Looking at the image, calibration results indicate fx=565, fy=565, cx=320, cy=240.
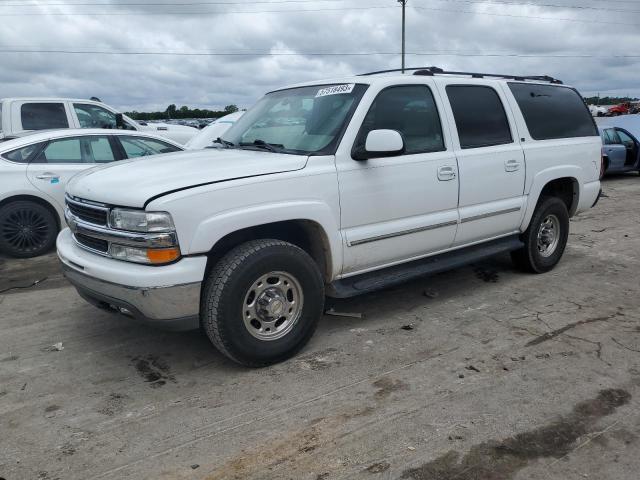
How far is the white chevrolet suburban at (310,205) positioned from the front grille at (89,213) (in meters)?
0.01

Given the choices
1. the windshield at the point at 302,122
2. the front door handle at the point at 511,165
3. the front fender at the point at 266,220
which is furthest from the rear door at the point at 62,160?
the front door handle at the point at 511,165

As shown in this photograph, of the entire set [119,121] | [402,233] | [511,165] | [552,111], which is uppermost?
[119,121]

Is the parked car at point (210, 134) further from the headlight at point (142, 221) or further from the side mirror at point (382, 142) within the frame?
the headlight at point (142, 221)

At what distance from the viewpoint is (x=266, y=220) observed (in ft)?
11.9

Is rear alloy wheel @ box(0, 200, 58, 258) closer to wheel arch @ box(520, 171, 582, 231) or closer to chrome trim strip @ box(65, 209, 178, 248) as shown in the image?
chrome trim strip @ box(65, 209, 178, 248)

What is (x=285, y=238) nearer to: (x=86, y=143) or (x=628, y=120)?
(x=86, y=143)

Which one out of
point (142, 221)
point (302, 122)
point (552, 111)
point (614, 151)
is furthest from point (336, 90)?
point (614, 151)

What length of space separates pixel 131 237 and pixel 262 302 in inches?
36.8

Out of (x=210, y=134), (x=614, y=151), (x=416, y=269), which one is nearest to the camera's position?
(x=416, y=269)

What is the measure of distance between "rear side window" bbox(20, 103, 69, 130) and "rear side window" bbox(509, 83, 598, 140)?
25.9ft

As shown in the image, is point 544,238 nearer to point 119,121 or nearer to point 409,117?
point 409,117

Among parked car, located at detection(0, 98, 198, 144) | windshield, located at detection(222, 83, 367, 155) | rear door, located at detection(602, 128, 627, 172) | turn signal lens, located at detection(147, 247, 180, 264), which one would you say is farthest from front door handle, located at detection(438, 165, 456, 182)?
rear door, located at detection(602, 128, 627, 172)

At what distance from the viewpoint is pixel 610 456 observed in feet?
9.31

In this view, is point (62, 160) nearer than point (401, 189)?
No
